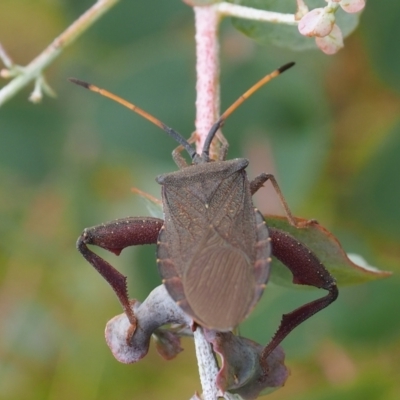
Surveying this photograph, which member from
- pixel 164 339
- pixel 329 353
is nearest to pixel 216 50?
pixel 164 339

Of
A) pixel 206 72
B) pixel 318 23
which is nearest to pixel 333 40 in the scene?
pixel 318 23

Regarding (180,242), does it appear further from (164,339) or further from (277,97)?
(277,97)

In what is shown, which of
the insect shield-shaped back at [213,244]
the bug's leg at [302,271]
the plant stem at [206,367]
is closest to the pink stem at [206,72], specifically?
the insect shield-shaped back at [213,244]

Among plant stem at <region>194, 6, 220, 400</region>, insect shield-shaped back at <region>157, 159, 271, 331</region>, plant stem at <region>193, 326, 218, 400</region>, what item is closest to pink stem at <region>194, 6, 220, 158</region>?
plant stem at <region>194, 6, 220, 400</region>

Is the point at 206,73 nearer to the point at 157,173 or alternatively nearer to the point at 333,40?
the point at 333,40

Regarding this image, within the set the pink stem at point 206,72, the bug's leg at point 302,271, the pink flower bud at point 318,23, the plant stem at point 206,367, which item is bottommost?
the plant stem at point 206,367

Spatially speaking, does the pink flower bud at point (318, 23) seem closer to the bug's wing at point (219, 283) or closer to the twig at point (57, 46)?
the bug's wing at point (219, 283)

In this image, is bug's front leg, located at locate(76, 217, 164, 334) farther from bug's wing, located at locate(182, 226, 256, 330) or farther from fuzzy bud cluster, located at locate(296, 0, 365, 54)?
fuzzy bud cluster, located at locate(296, 0, 365, 54)
